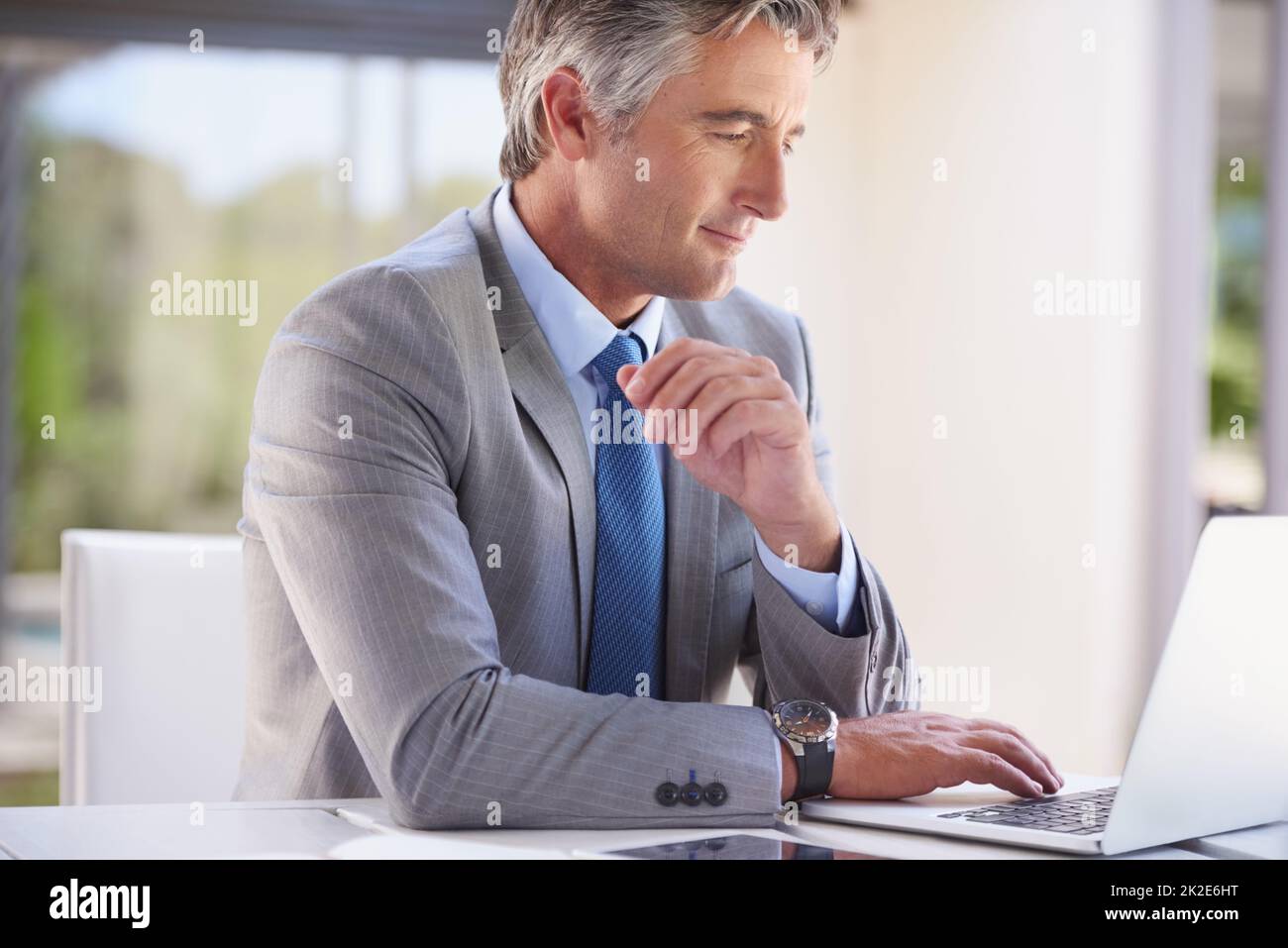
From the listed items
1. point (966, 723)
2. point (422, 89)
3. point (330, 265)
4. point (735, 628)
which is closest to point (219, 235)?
point (330, 265)

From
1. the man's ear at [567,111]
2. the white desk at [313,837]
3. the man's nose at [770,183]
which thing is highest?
the man's ear at [567,111]

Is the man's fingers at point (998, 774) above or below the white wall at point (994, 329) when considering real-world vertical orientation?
below

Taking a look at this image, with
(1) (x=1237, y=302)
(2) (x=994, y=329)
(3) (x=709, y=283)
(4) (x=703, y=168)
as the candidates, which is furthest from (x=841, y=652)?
(2) (x=994, y=329)

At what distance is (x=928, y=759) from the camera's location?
122 centimetres

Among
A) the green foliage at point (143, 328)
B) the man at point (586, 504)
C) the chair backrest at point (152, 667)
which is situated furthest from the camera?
the green foliage at point (143, 328)

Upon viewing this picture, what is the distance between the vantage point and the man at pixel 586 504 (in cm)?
118

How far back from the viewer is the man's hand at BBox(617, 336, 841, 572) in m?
1.33

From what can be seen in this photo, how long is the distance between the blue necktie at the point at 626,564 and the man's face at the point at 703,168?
140 mm

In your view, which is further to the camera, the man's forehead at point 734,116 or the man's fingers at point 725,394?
the man's forehead at point 734,116

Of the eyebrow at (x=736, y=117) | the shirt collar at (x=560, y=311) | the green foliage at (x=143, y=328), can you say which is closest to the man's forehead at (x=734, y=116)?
the eyebrow at (x=736, y=117)

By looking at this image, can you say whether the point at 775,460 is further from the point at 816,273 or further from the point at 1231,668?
the point at 816,273

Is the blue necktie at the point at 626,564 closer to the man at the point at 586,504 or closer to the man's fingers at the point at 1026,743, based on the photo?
the man at the point at 586,504

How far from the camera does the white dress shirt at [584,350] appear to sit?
151 centimetres

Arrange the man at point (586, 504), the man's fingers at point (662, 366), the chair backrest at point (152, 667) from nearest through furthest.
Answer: the man at point (586, 504) < the man's fingers at point (662, 366) < the chair backrest at point (152, 667)
